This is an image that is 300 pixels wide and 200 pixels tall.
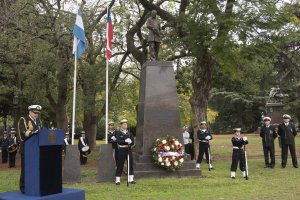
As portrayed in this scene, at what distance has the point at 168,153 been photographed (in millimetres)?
12984

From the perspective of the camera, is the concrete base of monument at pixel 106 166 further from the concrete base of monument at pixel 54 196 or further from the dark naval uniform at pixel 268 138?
the concrete base of monument at pixel 54 196

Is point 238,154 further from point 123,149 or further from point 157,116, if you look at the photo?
point 123,149

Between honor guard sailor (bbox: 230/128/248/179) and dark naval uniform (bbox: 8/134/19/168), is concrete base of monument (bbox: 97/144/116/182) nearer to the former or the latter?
honor guard sailor (bbox: 230/128/248/179)

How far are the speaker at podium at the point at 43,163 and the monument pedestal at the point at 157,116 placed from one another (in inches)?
259

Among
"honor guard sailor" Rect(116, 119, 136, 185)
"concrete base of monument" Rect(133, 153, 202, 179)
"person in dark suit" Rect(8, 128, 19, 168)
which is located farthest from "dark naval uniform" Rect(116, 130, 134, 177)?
"person in dark suit" Rect(8, 128, 19, 168)

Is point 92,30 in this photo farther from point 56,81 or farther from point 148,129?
point 148,129

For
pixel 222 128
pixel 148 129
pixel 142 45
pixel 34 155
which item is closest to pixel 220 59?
pixel 148 129

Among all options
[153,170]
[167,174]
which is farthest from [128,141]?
[167,174]

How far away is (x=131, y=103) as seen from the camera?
3325 cm

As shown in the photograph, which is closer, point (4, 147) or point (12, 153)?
point (12, 153)

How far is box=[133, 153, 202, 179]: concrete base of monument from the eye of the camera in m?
13.1

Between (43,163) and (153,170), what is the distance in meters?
6.98

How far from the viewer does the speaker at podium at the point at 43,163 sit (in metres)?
6.51

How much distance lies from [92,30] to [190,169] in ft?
36.3
